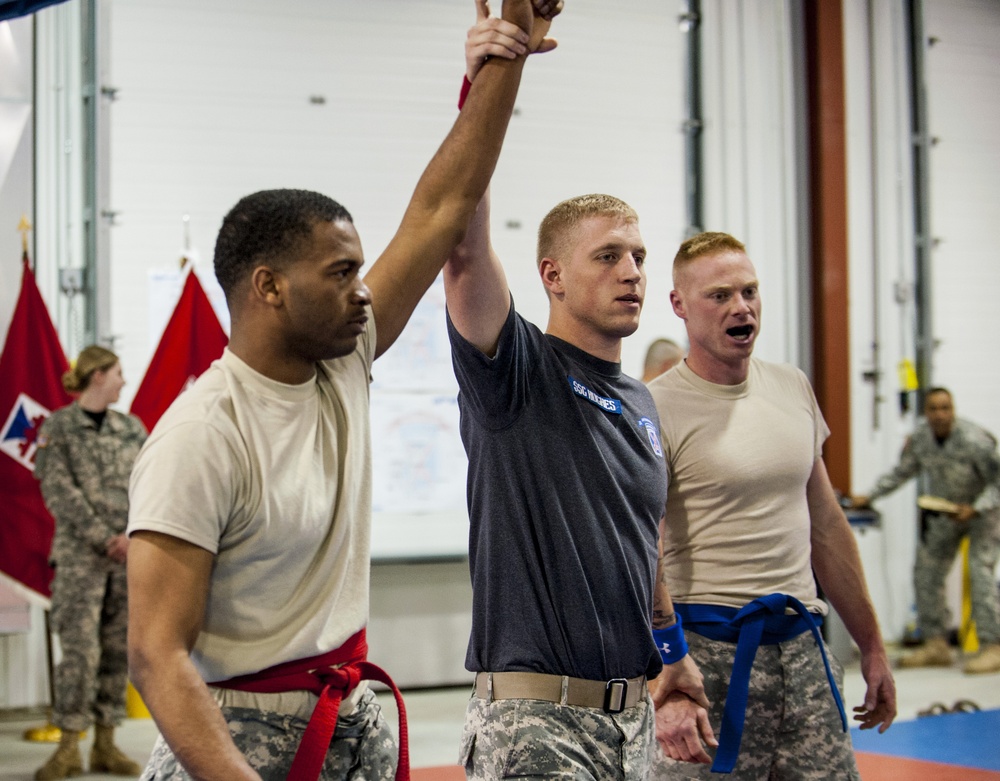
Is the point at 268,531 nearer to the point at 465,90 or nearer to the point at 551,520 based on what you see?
the point at 551,520

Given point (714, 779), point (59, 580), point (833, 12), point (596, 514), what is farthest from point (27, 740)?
point (833, 12)

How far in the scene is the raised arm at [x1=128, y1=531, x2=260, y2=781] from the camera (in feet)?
4.50

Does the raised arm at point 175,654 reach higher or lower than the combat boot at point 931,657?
higher

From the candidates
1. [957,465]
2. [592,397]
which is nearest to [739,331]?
[592,397]

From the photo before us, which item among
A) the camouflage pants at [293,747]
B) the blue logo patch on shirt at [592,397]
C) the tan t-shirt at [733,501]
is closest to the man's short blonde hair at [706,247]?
the tan t-shirt at [733,501]

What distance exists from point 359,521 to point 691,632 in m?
1.28

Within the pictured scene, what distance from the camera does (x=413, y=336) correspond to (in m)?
6.90

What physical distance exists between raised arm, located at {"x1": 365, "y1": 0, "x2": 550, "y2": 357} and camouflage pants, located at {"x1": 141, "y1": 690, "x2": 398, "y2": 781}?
58 centimetres

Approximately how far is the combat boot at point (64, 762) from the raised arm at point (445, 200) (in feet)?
12.3

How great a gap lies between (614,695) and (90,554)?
12.0ft

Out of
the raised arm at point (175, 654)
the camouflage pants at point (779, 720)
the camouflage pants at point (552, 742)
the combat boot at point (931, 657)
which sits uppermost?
the raised arm at point (175, 654)

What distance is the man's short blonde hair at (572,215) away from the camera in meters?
2.30

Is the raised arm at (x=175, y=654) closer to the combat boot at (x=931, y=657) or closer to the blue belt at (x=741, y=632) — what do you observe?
the blue belt at (x=741, y=632)

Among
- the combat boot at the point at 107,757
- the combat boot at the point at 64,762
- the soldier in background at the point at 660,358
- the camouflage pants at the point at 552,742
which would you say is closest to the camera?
the camouflage pants at the point at 552,742
